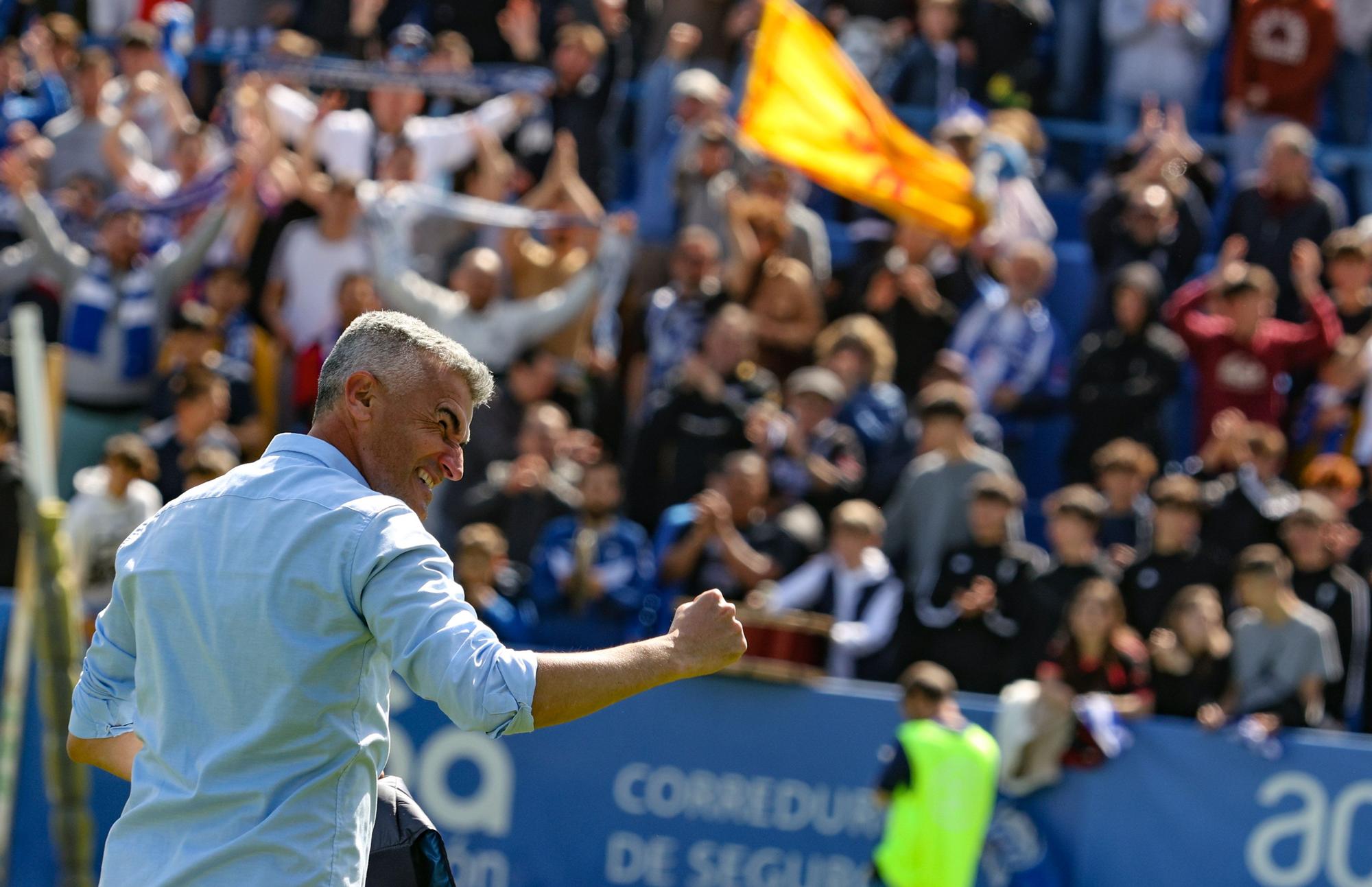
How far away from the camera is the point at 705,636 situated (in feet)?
10.6

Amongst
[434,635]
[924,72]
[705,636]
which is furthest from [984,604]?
[434,635]

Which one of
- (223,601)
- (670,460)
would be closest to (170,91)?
(670,460)

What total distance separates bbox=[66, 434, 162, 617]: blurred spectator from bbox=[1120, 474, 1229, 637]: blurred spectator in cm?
449

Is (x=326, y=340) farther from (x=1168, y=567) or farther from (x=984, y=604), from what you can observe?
Answer: (x=1168, y=567)

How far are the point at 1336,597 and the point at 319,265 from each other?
5436 mm

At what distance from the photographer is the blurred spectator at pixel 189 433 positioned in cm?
1040

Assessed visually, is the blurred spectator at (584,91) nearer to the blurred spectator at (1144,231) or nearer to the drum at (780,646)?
the blurred spectator at (1144,231)

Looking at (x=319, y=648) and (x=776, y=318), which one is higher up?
(x=319, y=648)

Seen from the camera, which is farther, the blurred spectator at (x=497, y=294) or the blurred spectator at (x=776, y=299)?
the blurred spectator at (x=776, y=299)

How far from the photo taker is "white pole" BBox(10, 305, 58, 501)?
8.88m

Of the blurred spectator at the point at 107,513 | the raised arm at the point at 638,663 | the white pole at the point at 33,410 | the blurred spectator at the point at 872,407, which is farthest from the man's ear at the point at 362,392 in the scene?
the blurred spectator at the point at 872,407

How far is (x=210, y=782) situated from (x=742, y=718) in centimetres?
603

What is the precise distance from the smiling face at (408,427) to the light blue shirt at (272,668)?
2.8 inches

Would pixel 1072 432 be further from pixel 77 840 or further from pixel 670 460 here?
pixel 77 840
